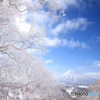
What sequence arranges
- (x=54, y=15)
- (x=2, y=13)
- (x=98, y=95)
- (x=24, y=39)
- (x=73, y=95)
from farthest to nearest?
(x=73, y=95)
(x=98, y=95)
(x=24, y=39)
(x=54, y=15)
(x=2, y=13)

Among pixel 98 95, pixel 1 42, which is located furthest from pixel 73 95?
pixel 1 42

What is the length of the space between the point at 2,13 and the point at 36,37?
9.43 ft

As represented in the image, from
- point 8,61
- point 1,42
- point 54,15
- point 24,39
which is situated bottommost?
point 8,61

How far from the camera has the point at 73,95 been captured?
2903 centimetres

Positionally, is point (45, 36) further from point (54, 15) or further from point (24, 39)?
point (54, 15)

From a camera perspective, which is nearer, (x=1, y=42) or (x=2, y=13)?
(x=2, y=13)

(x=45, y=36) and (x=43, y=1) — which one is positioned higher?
(x=43, y=1)

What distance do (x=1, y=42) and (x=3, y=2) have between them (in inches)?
74.1

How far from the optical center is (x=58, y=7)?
3977 millimetres

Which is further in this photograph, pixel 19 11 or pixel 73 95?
pixel 73 95

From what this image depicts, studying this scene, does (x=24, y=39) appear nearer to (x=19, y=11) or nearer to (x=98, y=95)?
(x=19, y=11)

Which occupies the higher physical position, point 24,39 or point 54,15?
point 54,15

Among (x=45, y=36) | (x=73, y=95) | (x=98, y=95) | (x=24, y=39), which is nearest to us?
(x=24, y=39)

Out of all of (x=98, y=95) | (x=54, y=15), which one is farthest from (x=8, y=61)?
(x=98, y=95)
